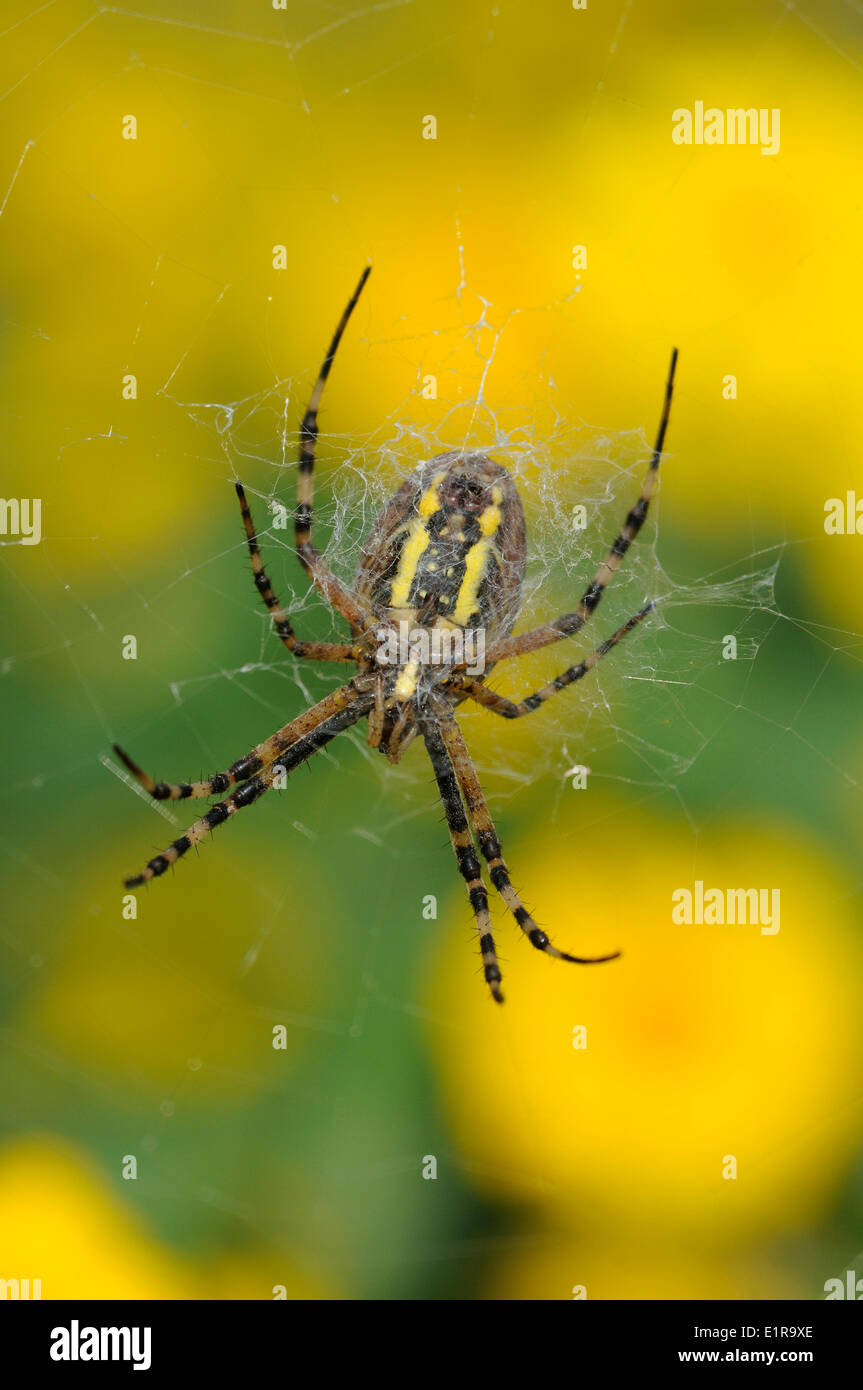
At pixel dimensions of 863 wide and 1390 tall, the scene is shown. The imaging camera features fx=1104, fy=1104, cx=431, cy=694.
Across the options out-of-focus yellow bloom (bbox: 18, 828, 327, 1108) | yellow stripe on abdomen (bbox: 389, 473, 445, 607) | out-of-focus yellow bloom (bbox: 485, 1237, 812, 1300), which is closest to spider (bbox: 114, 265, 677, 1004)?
yellow stripe on abdomen (bbox: 389, 473, 445, 607)

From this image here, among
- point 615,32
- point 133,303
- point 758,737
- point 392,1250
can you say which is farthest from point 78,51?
point 392,1250

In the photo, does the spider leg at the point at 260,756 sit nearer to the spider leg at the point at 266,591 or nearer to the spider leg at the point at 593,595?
the spider leg at the point at 266,591

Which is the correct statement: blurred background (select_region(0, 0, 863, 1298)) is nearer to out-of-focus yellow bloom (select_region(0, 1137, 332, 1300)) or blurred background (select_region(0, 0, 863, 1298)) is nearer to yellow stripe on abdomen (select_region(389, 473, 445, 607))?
out-of-focus yellow bloom (select_region(0, 1137, 332, 1300))

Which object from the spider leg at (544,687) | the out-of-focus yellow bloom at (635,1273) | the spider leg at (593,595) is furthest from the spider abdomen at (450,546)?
the out-of-focus yellow bloom at (635,1273)

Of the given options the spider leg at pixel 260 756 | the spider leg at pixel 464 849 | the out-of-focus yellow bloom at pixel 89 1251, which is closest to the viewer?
the out-of-focus yellow bloom at pixel 89 1251

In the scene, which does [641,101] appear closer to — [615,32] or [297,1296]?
[615,32]
